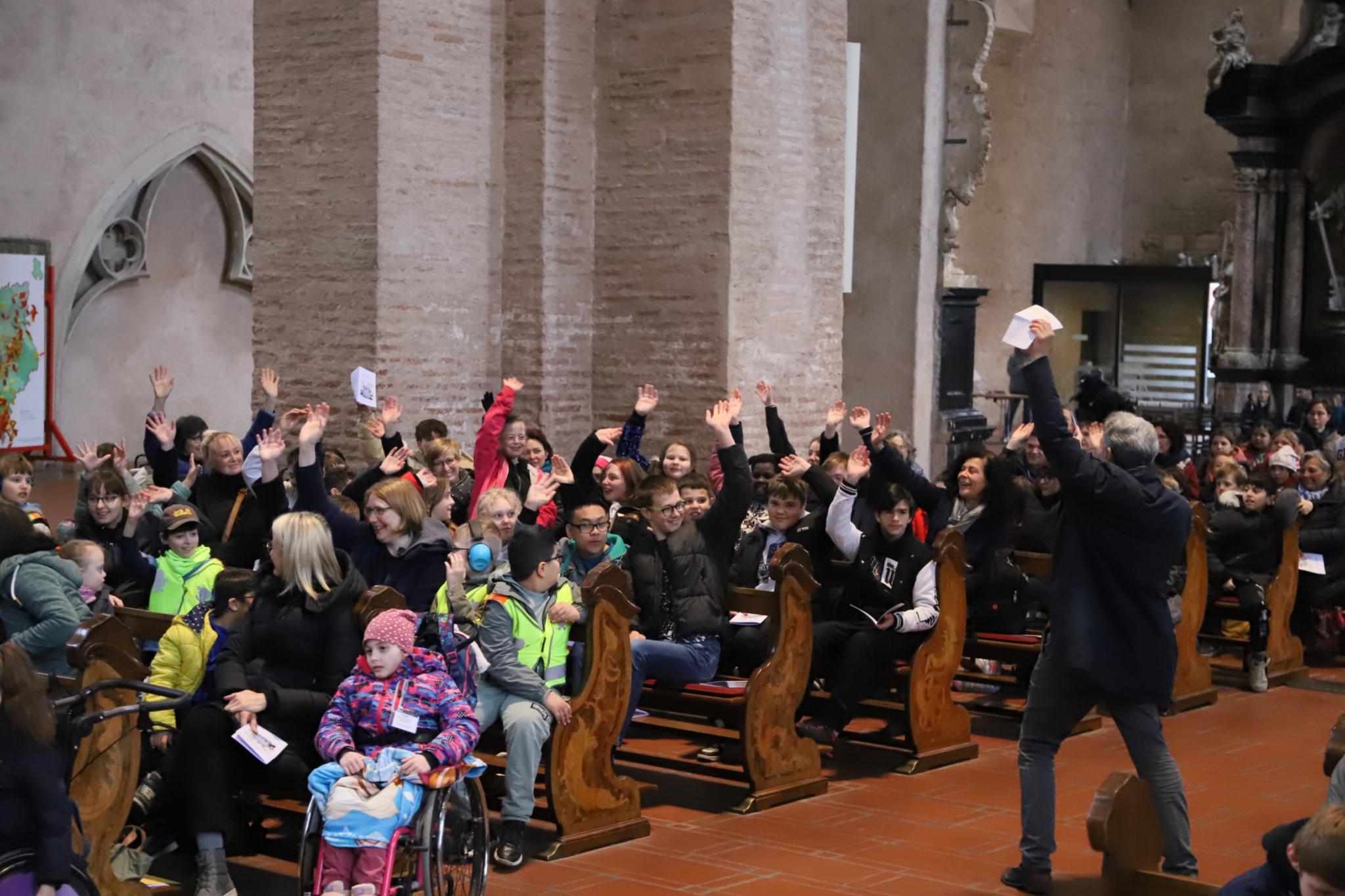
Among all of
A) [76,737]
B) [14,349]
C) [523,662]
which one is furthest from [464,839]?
[14,349]

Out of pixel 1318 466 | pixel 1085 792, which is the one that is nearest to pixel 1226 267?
pixel 1318 466

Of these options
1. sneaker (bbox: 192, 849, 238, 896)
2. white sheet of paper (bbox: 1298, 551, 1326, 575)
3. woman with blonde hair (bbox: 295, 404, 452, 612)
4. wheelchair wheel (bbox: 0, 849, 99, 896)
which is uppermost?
woman with blonde hair (bbox: 295, 404, 452, 612)

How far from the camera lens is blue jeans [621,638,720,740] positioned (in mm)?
7523

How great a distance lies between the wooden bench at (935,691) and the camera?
323 inches

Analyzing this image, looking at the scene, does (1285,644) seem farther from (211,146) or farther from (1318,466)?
(211,146)

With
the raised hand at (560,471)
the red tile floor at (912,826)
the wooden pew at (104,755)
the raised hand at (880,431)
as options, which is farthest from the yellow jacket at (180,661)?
the raised hand at (880,431)

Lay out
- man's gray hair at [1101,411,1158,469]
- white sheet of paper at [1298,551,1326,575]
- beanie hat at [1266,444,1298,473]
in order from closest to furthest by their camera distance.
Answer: man's gray hair at [1101,411,1158,469], white sheet of paper at [1298,551,1326,575], beanie hat at [1266,444,1298,473]

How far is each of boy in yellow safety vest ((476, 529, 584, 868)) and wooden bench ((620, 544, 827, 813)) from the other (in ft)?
2.79

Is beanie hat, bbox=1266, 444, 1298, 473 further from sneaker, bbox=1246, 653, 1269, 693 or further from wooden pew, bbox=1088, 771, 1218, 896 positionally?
wooden pew, bbox=1088, 771, 1218, 896

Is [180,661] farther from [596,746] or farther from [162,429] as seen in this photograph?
[162,429]

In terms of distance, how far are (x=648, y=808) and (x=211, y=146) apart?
14.9 m

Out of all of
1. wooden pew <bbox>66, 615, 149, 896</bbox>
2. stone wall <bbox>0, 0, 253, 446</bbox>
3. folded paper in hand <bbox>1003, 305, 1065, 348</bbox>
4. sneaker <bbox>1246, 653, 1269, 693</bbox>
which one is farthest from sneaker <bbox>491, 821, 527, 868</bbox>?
stone wall <bbox>0, 0, 253, 446</bbox>

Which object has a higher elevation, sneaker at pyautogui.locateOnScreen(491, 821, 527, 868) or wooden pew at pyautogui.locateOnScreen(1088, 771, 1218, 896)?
wooden pew at pyautogui.locateOnScreen(1088, 771, 1218, 896)

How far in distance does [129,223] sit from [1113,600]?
15.8 meters
